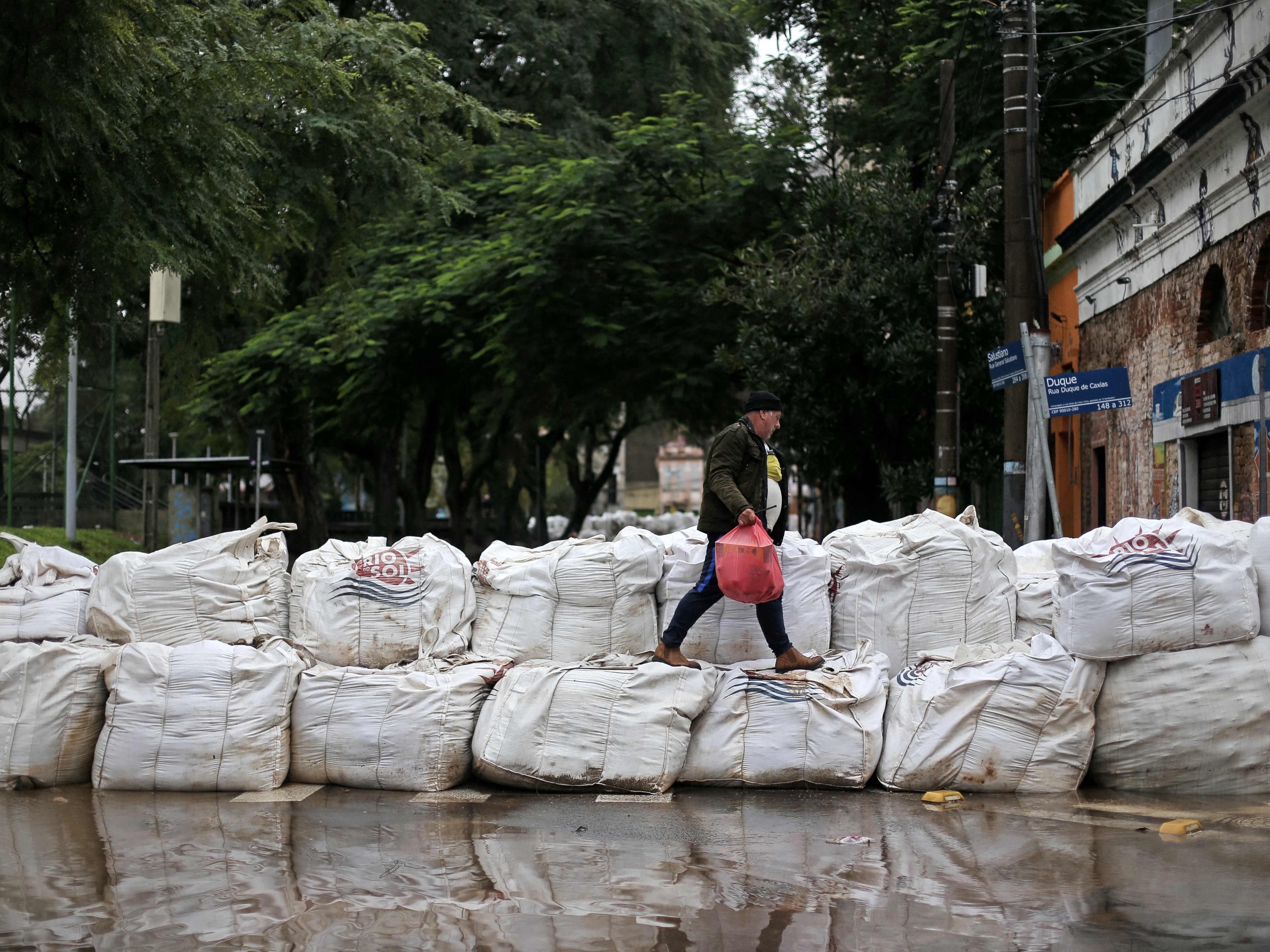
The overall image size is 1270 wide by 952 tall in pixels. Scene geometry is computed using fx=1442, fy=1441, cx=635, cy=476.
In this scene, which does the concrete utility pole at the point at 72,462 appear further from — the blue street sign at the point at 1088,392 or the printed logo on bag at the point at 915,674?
the printed logo on bag at the point at 915,674

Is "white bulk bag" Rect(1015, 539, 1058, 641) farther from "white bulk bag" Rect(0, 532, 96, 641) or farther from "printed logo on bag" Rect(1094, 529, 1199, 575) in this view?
"white bulk bag" Rect(0, 532, 96, 641)

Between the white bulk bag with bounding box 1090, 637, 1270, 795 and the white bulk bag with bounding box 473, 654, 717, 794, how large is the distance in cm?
167

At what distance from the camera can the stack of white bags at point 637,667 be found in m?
5.86

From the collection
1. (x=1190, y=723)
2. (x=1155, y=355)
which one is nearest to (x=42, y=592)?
(x=1190, y=723)

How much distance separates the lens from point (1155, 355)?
1364 centimetres

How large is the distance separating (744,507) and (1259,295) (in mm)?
6279

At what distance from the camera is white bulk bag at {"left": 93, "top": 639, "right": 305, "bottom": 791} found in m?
6.05

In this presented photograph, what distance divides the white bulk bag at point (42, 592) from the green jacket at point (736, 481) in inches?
115

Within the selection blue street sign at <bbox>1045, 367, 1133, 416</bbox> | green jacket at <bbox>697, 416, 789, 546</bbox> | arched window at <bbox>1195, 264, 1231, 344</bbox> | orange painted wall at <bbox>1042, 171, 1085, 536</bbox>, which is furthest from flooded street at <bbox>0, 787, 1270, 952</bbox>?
orange painted wall at <bbox>1042, 171, 1085, 536</bbox>

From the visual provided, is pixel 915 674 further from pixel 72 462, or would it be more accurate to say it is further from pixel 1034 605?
pixel 72 462

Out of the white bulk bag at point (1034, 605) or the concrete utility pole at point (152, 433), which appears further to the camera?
the concrete utility pole at point (152, 433)

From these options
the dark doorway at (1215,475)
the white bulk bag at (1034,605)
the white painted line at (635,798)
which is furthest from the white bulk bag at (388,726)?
the dark doorway at (1215,475)

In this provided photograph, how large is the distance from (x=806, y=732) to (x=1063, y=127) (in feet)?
48.2

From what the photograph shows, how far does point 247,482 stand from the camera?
126ft
